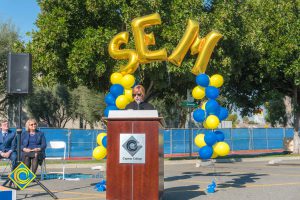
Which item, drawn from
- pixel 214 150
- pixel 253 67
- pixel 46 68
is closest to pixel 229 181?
pixel 214 150

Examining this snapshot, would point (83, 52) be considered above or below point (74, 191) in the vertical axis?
above

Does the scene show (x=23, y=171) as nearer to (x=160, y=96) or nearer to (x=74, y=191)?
(x=74, y=191)

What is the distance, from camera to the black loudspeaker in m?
9.66

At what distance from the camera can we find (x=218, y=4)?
21.7 meters

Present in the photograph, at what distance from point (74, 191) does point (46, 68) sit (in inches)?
403

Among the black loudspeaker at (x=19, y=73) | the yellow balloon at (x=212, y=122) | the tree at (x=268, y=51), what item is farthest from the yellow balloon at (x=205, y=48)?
the tree at (x=268, y=51)

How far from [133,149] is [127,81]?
10.5ft

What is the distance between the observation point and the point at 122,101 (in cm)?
1083

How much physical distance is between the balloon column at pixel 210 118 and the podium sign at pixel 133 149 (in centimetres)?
238

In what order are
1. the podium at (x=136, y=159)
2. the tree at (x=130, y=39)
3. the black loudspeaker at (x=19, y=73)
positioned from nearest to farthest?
the podium at (x=136, y=159), the black loudspeaker at (x=19, y=73), the tree at (x=130, y=39)

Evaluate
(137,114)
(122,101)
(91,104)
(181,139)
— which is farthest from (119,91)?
(91,104)

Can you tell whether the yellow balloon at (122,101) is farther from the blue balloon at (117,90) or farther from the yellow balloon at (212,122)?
the yellow balloon at (212,122)

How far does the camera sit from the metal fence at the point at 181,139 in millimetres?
29016

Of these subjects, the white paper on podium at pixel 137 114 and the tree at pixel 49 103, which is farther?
the tree at pixel 49 103
